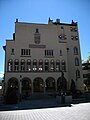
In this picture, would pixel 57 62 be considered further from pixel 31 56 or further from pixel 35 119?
pixel 35 119

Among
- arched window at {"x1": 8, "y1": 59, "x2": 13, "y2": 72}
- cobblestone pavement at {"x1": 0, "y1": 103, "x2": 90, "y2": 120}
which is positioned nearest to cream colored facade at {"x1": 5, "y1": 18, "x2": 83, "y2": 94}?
arched window at {"x1": 8, "y1": 59, "x2": 13, "y2": 72}

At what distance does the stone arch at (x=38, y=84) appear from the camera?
139ft

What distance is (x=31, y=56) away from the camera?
42.6 meters

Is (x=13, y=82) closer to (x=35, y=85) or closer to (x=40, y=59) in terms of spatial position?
(x=35, y=85)

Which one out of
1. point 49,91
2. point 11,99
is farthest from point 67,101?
point 49,91

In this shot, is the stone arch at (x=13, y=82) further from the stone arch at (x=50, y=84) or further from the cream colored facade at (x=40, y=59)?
the stone arch at (x=50, y=84)

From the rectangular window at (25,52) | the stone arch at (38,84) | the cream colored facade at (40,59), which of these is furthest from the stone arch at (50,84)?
the rectangular window at (25,52)

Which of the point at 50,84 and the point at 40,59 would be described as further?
the point at 50,84

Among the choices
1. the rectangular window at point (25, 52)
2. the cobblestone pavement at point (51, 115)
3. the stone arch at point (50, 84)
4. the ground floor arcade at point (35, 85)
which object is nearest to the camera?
the cobblestone pavement at point (51, 115)

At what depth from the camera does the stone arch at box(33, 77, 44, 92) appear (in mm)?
42281

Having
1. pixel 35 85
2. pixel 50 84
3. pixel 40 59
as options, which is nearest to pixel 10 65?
pixel 40 59

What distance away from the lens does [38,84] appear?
42.8m

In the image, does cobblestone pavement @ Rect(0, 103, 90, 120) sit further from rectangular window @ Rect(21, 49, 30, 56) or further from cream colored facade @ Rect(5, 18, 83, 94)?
rectangular window @ Rect(21, 49, 30, 56)

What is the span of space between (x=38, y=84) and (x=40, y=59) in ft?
22.5
